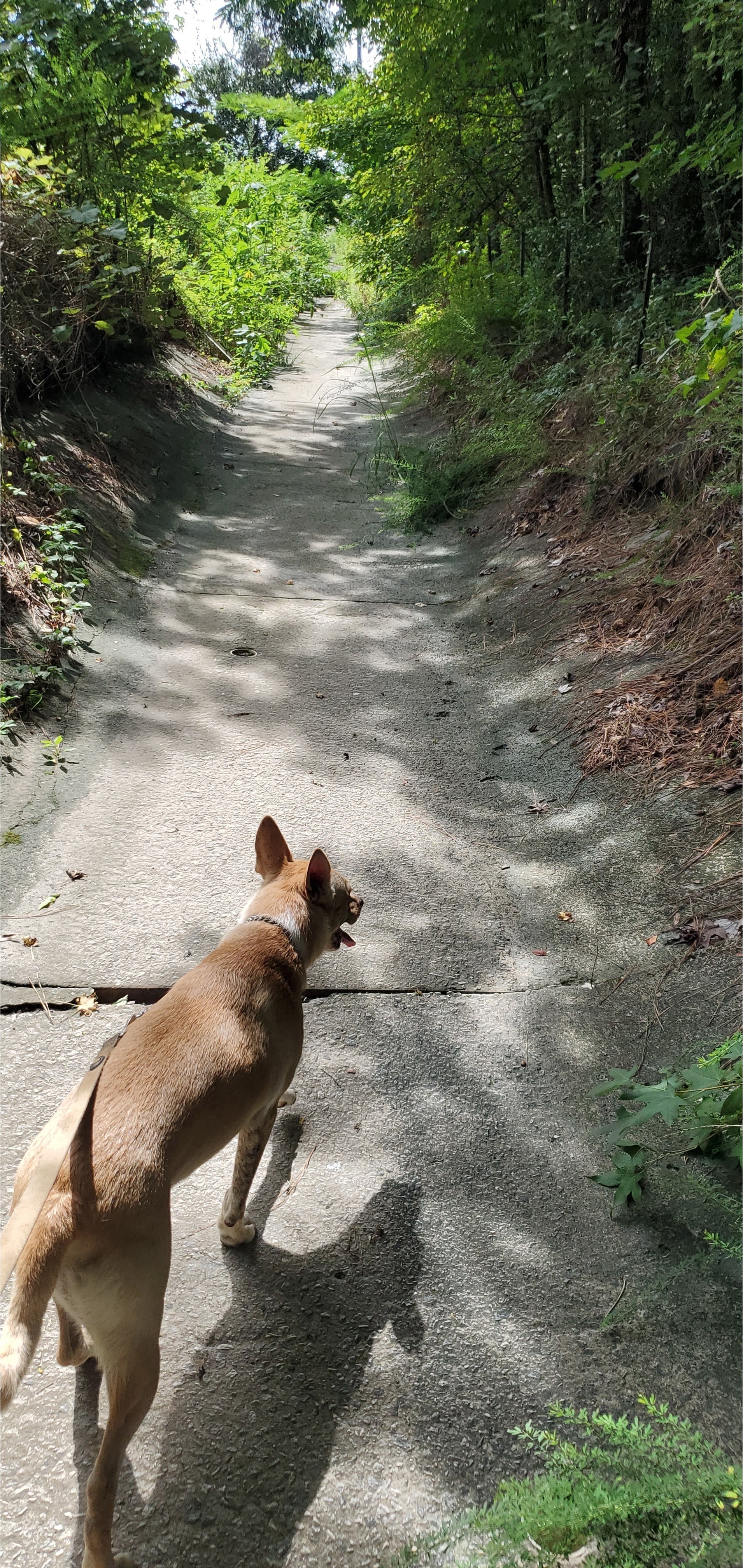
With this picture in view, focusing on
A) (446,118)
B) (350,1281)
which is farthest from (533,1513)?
(446,118)

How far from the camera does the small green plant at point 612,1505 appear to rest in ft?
5.71

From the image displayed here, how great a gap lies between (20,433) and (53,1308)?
6.63 m

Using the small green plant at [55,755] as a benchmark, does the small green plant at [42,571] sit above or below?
above

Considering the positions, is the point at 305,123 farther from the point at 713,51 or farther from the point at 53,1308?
the point at 53,1308

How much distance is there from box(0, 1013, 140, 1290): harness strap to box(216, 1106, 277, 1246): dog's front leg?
713mm

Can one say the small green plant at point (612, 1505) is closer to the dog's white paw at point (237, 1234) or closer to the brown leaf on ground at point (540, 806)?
the dog's white paw at point (237, 1234)

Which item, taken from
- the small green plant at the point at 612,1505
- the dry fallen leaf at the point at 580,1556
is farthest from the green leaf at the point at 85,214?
the dry fallen leaf at the point at 580,1556

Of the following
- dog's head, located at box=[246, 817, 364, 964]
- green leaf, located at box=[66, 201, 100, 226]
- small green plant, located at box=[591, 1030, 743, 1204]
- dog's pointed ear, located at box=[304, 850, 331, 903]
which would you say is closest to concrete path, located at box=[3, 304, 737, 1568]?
small green plant, located at box=[591, 1030, 743, 1204]

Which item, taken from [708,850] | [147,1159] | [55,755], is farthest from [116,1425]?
[55,755]

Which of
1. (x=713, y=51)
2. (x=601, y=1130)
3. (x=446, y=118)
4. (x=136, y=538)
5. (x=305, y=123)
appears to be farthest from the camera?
A: (x=305, y=123)

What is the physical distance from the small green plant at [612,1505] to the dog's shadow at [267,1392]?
0.36m

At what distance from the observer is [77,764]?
5062 mm

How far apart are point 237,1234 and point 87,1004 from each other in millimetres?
1206

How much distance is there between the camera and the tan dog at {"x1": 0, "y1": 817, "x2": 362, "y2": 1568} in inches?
74.7
